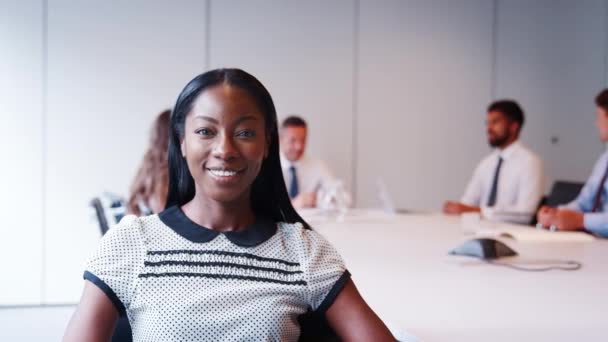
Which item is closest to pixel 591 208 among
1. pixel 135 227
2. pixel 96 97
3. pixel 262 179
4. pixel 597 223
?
pixel 597 223

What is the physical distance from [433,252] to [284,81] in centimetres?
289

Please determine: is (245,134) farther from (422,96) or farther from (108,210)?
(422,96)

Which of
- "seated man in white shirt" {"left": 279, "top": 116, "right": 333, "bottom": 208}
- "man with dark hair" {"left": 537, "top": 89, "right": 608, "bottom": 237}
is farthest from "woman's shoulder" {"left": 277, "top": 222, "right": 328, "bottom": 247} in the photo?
"seated man in white shirt" {"left": 279, "top": 116, "right": 333, "bottom": 208}

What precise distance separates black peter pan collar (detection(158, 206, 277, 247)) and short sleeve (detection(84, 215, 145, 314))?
77 mm

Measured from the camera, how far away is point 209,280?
1.11 meters

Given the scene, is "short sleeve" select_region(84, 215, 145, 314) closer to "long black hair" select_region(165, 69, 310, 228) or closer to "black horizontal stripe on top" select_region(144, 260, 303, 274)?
"black horizontal stripe on top" select_region(144, 260, 303, 274)

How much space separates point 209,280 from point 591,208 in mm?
2749

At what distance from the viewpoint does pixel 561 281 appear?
1.69 metres

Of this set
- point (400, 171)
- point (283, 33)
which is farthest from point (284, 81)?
point (400, 171)

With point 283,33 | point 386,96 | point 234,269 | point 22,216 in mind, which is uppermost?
point 283,33

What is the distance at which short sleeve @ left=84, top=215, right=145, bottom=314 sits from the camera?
3.54 feet

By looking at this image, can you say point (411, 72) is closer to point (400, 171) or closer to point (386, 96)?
point (386, 96)

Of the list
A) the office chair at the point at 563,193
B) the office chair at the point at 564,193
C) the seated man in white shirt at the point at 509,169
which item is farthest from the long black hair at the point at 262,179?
the seated man in white shirt at the point at 509,169

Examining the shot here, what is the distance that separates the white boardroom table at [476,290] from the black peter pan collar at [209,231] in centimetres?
33
